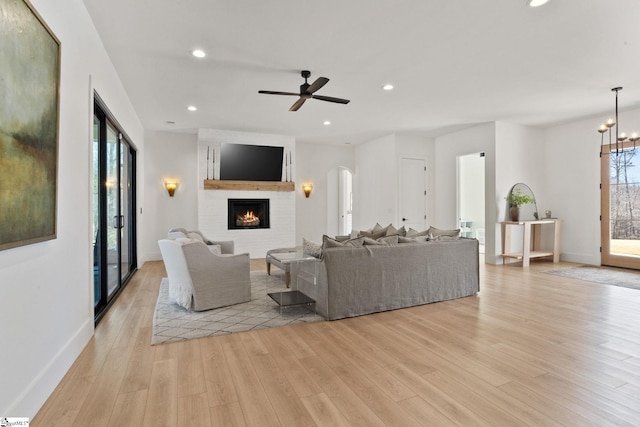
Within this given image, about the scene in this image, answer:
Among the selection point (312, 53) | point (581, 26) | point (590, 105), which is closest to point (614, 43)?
point (581, 26)

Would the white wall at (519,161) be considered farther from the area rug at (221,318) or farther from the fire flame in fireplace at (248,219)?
the fire flame in fireplace at (248,219)

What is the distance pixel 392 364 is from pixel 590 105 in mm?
6107

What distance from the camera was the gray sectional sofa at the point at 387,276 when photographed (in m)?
3.58

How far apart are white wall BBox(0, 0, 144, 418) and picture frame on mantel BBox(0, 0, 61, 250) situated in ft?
0.45

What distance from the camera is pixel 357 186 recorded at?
9.53 m

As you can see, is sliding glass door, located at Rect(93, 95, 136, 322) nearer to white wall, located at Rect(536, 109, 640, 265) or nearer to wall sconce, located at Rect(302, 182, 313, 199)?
wall sconce, located at Rect(302, 182, 313, 199)

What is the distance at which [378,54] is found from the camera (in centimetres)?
381

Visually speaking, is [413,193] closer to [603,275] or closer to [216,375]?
[603,275]

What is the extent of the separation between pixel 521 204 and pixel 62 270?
7.49 m

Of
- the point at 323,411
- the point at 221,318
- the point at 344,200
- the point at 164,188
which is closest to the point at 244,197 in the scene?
the point at 164,188

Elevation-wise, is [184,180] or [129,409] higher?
[184,180]

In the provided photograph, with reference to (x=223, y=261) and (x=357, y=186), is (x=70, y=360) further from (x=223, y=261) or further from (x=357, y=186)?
(x=357, y=186)

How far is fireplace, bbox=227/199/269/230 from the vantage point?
783 centimetres

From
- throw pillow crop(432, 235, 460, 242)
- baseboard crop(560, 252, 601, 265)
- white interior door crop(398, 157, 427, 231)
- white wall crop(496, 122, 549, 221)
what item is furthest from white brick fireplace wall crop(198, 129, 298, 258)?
baseboard crop(560, 252, 601, 265)
